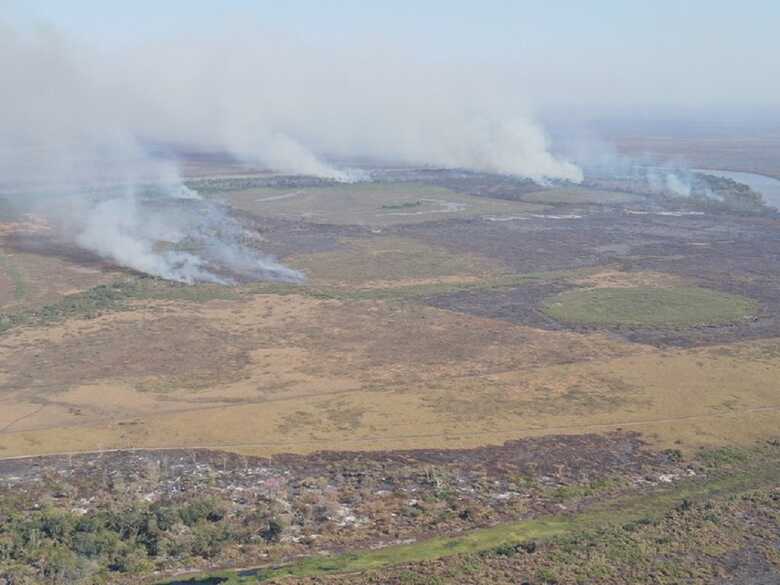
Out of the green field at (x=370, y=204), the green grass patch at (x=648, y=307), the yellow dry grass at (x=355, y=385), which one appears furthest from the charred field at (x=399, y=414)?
the green field at (x=370, y=204)

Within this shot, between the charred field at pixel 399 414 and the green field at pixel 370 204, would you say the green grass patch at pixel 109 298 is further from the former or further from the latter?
the green field at pixel 370 204

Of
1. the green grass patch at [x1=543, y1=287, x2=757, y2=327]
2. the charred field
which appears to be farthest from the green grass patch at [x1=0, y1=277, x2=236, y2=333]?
the green grass patch at [x1=543, y1=287, x2=757, y2=327]

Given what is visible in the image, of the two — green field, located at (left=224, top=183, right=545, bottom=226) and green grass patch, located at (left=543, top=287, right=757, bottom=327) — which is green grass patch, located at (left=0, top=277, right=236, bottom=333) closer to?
green grass patch, located at (left=543, top=287, right=757, bottom=327)

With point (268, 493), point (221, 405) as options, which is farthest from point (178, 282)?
point (268, 493)

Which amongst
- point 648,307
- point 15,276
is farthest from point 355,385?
point 15,276

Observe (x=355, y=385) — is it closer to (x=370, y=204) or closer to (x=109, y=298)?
(x=109, y=298)
